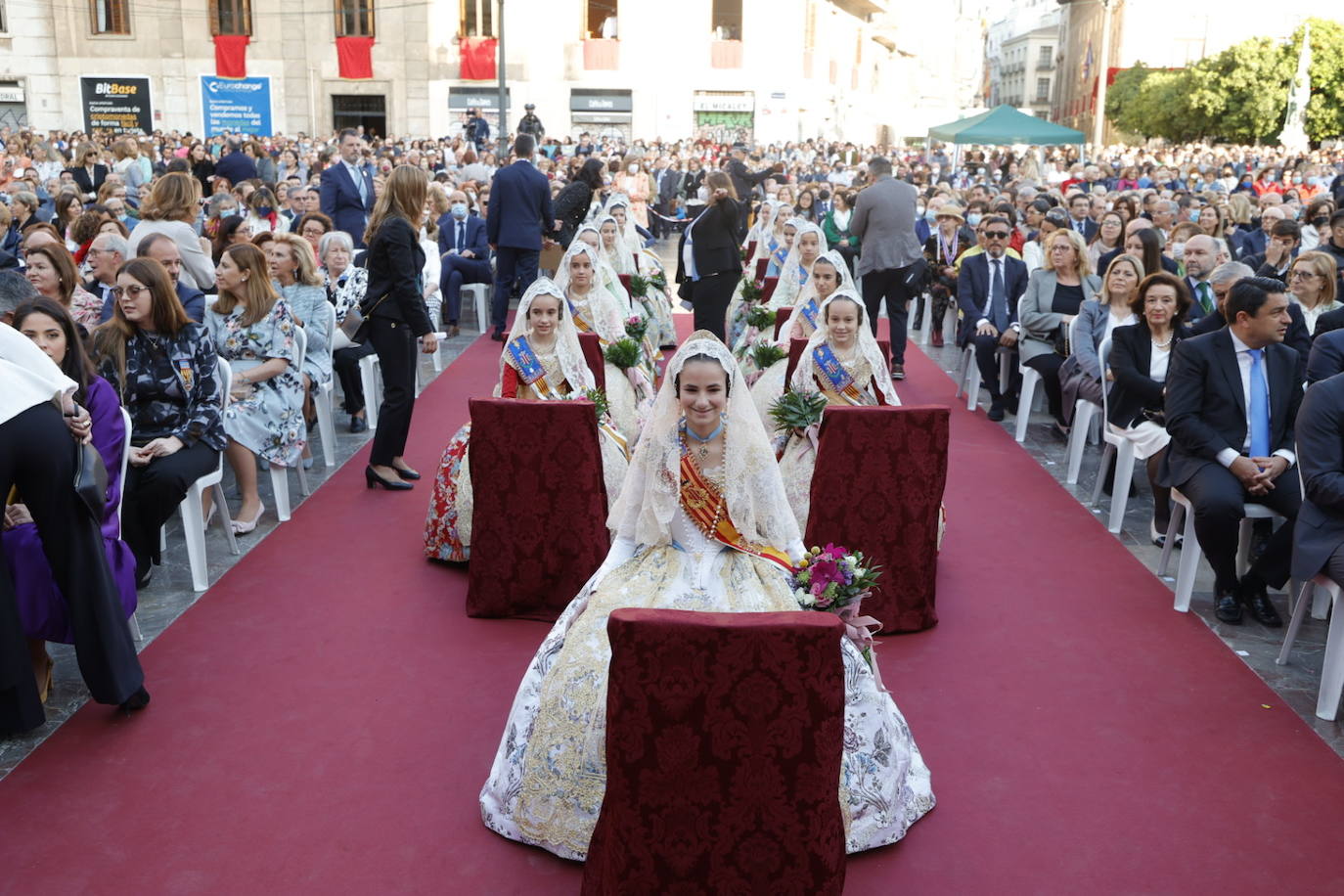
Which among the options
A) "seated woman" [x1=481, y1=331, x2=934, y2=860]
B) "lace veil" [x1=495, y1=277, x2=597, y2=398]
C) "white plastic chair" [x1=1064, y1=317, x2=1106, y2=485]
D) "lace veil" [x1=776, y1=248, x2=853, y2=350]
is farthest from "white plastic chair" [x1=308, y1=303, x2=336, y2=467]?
"white plastic chair" [x1=1064, y1=317, x2=1106, y2=485]

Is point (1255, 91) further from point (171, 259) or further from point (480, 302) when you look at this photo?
point (171, 259)

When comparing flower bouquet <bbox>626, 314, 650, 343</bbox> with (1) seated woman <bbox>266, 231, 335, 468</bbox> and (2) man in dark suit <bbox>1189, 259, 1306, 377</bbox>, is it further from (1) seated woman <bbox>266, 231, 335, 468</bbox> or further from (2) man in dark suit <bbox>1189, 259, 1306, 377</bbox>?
(2) man in dark suit <bbox>1189, 259, 1306, 377</bbox>

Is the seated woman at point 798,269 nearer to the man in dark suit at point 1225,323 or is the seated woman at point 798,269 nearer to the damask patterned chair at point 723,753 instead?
the man in dark suit at point 1225,323

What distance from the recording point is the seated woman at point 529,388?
21.5 ft

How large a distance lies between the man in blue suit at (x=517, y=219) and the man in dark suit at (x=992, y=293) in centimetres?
463

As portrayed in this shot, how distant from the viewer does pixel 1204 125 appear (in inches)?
1897

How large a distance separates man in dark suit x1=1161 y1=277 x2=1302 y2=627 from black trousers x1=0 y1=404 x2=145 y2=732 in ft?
15.3

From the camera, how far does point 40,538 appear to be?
4727 mm

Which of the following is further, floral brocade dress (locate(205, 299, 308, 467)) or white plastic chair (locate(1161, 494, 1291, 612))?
floral brocade dress (locate(205, 299, 308, 467))

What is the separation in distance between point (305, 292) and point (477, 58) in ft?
109

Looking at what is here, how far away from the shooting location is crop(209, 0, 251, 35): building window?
3975cm

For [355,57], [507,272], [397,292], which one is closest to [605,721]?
[397,292]

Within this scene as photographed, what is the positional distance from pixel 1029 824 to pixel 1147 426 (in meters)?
3.72

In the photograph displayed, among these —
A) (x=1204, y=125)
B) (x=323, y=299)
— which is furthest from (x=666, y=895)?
(x=1204, y=125)
